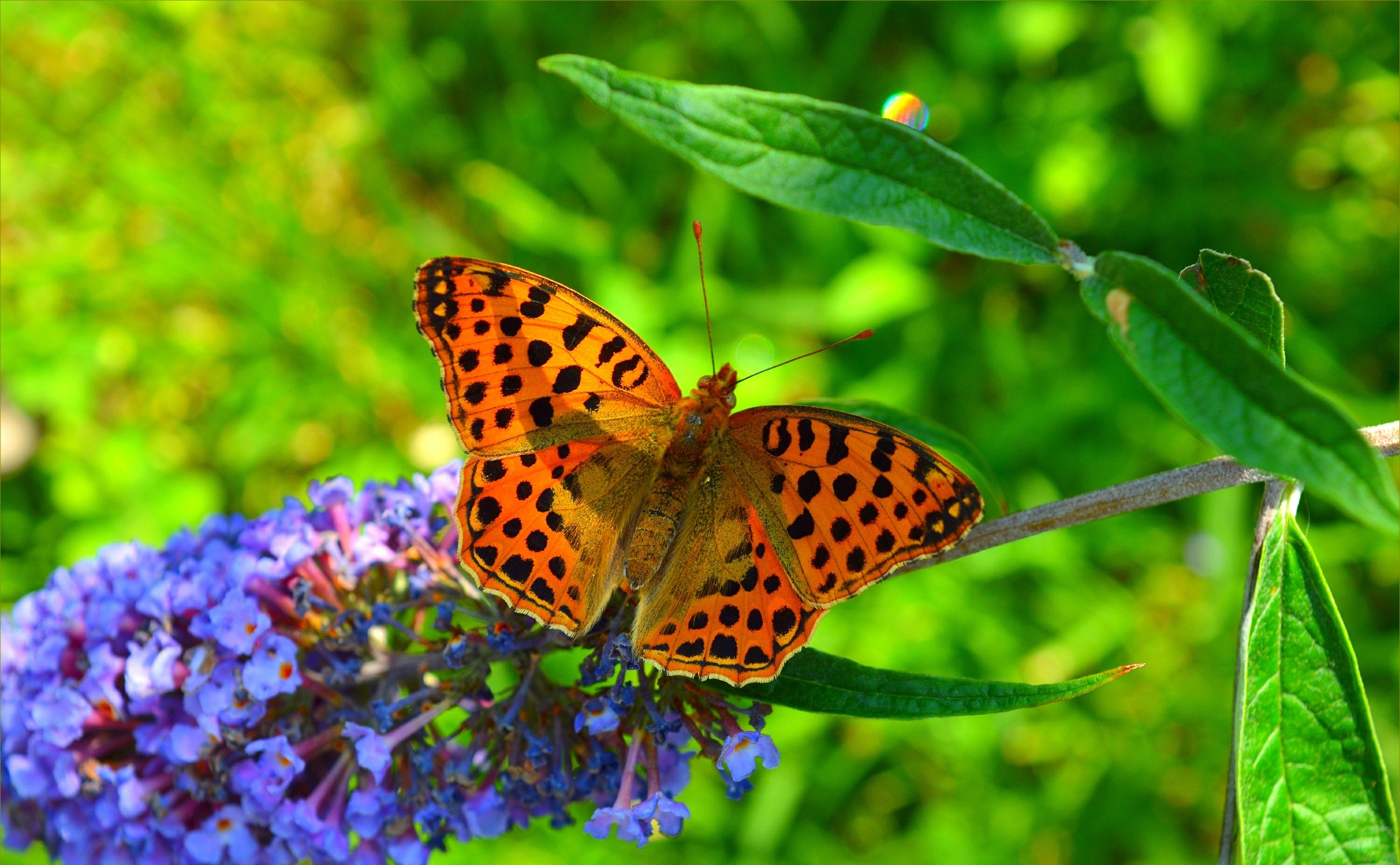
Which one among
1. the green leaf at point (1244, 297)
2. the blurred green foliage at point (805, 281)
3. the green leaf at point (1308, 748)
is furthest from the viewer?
the blurred green foliage at point (805, 281)

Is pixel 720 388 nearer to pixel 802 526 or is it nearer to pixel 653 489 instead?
pixel 653 489

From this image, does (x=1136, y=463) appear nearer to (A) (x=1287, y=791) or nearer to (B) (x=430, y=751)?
(A) (x=1287, y=791)

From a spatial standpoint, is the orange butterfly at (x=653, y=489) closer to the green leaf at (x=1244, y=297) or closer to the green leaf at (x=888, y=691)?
the green leaf at (x=888, y=691)

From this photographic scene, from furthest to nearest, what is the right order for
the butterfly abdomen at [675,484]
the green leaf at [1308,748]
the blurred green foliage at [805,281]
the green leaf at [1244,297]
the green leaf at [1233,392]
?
the blurred green foliage at [805,281] → the butterfly abdomen at [675,484] → the green leaf at [1244,297] → the green leaf at [1308,748] → the green leaf at [1233,392]

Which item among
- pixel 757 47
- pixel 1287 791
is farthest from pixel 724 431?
pixel 757 47

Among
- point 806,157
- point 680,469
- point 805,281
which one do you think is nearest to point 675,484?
point 680,469

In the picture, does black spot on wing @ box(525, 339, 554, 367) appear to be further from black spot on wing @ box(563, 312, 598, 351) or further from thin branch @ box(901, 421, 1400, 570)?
thin branch @ box(901, 421, 1400, 570)

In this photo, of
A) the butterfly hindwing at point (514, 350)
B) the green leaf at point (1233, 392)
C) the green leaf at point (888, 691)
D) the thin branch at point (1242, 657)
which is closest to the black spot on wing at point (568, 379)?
the butterfly hindwing at point (514, 350)

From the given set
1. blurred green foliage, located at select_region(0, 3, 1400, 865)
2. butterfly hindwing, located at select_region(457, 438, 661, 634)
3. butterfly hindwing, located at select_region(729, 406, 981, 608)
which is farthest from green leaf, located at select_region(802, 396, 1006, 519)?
blurred green foliage, located at select_region(0, 3, 1400, 865)
